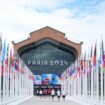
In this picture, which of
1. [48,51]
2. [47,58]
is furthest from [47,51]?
[47,58]

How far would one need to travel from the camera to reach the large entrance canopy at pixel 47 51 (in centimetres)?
10638

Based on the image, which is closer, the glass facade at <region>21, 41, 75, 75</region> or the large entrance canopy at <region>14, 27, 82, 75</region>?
the large entrance canopy at <region>14, 27, 82, 75</region>

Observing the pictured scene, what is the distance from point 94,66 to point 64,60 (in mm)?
66354

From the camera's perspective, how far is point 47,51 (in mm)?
106438

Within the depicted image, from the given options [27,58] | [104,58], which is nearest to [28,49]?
[27,58]

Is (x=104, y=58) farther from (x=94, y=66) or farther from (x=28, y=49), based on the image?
(x=28, y=49)

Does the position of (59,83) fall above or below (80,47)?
below

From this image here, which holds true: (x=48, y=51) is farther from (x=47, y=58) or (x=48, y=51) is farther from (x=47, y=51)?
(x=47, y=58)

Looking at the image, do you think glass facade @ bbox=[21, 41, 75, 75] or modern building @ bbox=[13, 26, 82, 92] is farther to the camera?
glass facade @ bbox=[21, 41, 75, 75]

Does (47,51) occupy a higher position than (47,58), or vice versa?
(47,51)

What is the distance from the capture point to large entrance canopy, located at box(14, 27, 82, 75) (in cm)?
10638

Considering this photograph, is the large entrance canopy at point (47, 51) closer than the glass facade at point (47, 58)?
Yes

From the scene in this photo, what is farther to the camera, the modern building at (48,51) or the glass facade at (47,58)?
the glass facade at (47,58)

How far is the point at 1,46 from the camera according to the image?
37531mm
